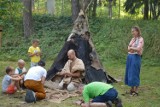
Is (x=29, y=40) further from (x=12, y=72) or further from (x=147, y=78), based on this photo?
(x=12, y=72)

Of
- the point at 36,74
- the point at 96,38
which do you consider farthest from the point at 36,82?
the point at 96,38

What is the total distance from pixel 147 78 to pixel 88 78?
9.55 feet

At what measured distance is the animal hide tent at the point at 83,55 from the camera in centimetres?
1017

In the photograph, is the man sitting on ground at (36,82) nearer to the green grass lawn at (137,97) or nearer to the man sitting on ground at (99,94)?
the green grass lawn at (137,97)

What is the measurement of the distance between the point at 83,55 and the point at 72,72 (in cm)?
113

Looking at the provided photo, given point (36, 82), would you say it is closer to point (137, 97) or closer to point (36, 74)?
point (36, 74)

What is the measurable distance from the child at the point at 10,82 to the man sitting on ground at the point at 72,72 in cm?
133

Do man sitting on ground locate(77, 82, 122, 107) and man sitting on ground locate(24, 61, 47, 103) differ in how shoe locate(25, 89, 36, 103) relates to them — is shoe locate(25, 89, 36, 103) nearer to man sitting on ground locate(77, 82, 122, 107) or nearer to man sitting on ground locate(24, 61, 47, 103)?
man sitting on ground locate(24, 61, 47, 103)

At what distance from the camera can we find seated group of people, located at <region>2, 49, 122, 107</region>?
6645 millimetres

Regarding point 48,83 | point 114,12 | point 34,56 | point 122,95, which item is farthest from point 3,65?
point 114,12

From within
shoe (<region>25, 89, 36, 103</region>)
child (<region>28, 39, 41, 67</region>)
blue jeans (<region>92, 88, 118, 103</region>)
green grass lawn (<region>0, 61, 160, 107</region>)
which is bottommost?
green grass lawn (<region>0, 61, 160, 107</region>)

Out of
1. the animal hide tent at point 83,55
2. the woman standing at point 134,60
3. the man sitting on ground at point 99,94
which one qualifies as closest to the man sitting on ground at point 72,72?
the animal hide tent at point 83,55

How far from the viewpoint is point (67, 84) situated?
9445mm

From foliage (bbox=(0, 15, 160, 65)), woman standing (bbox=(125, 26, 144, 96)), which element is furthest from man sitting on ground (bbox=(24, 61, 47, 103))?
foliage (bbox=(0, 15, 160, 65))
